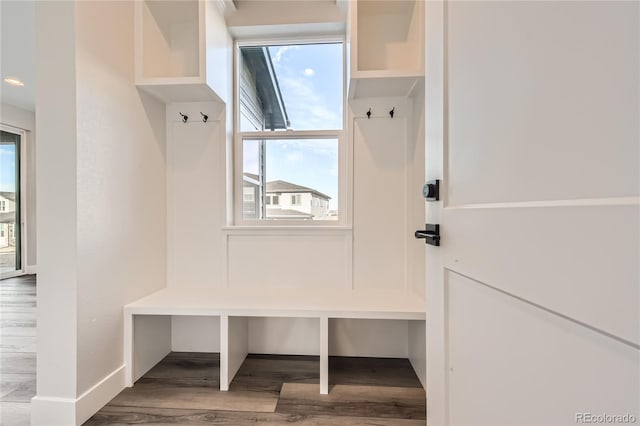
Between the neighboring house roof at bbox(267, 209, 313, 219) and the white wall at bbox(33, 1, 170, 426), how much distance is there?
92cm


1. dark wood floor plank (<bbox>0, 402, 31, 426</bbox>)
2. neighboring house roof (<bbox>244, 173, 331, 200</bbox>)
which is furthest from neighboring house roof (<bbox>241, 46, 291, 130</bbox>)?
dark wood floor plank (<bbox>0, 402, 31, 426</bbox>)

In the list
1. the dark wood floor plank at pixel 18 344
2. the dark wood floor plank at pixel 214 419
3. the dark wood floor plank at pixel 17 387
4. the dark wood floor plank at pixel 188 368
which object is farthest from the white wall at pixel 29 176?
the dark wood floor plank at pixel 214 419

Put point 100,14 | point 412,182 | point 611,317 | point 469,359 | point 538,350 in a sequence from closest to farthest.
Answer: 1. point 611,317
2. point 538,350
3. point 469,359
4. point 100,14
5. point 412,182

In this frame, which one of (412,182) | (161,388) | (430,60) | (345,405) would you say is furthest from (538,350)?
(161,388)

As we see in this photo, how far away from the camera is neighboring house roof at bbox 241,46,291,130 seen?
2.14 m

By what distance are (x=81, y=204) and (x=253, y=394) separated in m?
1.30

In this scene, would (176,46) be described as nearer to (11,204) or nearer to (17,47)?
(17,47)

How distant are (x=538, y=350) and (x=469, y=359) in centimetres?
24

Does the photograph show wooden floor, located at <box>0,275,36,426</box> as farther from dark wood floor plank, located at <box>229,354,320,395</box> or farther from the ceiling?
the ceiling

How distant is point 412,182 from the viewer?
6.06ft

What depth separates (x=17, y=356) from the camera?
193cm

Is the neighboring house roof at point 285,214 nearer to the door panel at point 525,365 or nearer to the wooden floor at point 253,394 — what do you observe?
the wooden floor at point 253,394

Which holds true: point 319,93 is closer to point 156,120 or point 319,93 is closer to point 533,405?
point 156,120

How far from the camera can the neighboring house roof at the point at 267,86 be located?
84.2 inches
